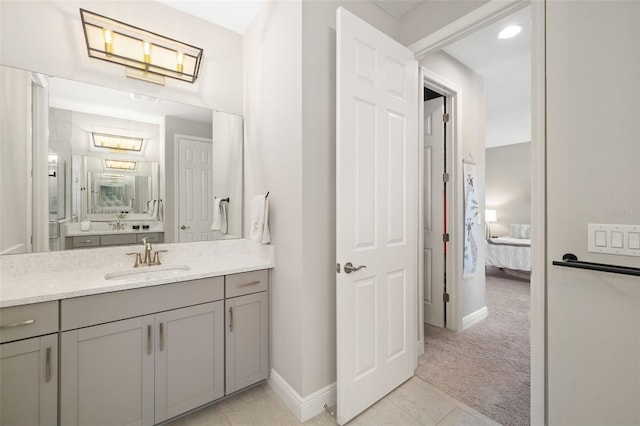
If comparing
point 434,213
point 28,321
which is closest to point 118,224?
point 28,321

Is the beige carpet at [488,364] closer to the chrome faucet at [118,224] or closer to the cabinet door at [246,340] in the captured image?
the cabinet door at [246,340]

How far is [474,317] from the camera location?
316 cm

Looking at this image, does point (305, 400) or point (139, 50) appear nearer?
point (305, 400)

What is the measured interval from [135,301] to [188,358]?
0.48 meters

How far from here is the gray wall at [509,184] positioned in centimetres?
678

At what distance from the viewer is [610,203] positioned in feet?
3.68

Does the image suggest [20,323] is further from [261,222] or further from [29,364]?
[261,222]

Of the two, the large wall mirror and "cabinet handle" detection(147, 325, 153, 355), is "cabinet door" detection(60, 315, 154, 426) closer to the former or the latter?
"cabinet handle" detection(147, 325, 153, 355)

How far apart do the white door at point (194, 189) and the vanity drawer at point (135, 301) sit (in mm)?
638

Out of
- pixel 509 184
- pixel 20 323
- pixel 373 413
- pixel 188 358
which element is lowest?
pixel 373 413

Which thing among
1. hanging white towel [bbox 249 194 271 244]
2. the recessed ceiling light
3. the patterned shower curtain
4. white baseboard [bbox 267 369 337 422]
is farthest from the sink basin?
the recessed ceiling light

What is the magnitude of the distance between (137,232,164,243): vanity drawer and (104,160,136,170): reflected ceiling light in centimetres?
51

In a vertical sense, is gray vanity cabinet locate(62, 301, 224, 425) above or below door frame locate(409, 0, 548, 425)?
below

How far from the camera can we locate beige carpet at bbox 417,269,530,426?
1.84 metres
